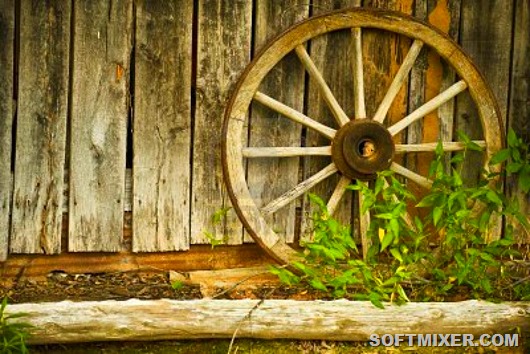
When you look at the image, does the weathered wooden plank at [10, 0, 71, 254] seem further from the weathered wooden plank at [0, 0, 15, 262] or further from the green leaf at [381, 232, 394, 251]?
the green leaf at [381, 232, 394, 251]

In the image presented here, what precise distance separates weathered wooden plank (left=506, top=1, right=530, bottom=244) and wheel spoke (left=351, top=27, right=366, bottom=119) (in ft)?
3.16

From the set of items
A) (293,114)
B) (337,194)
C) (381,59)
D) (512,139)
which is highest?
(381,59)

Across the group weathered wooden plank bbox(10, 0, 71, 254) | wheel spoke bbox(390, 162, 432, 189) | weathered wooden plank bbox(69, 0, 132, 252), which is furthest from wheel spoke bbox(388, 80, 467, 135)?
weathered wooden plank bbox(10, 0, 71, 254)

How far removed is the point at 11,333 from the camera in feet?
14.8

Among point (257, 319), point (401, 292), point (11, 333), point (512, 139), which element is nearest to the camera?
point (11, 333)

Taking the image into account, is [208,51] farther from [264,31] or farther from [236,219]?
[236,219]

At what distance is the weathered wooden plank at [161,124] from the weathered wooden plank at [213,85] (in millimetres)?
62

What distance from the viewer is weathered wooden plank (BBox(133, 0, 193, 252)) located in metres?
5.23

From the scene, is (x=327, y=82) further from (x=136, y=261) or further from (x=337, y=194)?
(x=136, y=261)

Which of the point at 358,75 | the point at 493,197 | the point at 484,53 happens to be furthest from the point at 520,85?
the point at 358,75

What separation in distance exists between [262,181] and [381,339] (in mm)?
1145

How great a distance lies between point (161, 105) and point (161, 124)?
10 cm

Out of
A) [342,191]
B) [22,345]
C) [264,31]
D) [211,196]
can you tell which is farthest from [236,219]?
[22,345]

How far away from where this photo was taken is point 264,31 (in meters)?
5.39
